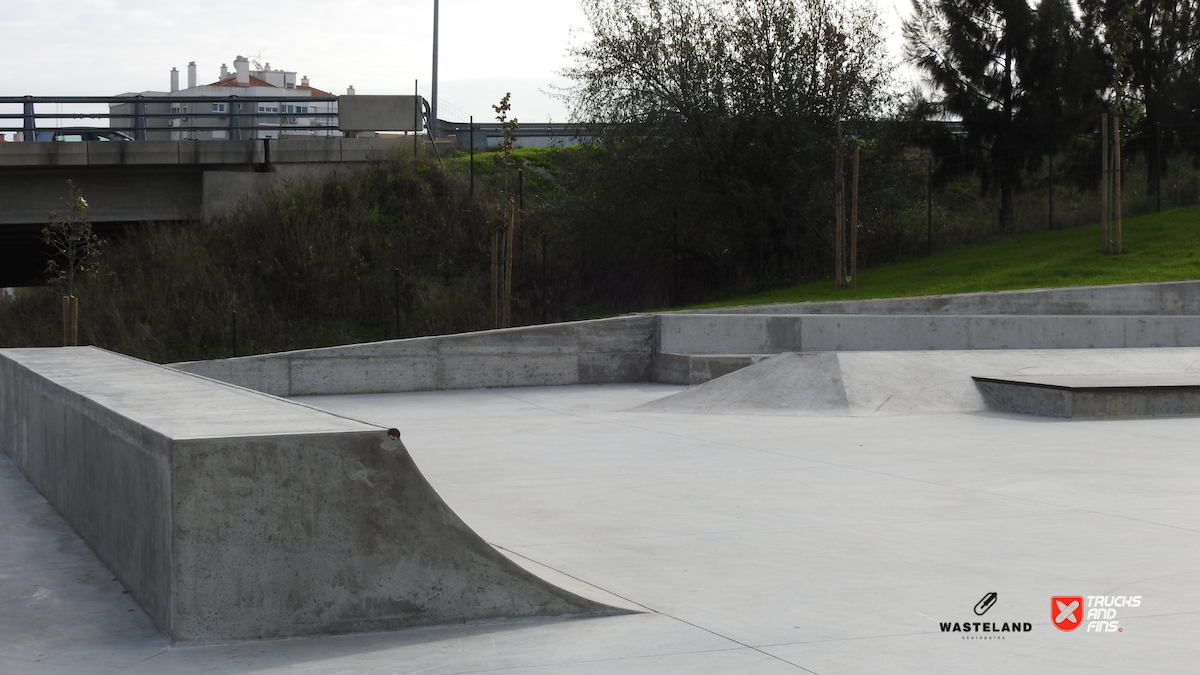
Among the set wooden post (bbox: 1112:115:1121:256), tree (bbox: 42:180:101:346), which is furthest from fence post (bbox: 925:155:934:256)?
tree (bbox: 42:180:101:346)

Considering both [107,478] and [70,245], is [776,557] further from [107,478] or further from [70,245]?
[70,245]

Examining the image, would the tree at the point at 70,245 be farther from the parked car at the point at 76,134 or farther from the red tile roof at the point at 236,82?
the red tile roof at the point at 236,82

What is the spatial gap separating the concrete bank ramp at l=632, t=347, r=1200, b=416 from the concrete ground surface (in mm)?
1924

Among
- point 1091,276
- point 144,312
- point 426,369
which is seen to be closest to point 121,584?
Result: point 426,369

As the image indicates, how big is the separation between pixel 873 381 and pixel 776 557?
7.65 metres

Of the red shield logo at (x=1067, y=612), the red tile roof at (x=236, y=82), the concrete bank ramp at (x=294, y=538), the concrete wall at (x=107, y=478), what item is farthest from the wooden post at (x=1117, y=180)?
the red tile roof at (x=236, y=82)

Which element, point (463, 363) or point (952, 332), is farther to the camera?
point (463, 363)

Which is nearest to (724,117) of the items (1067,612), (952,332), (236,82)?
(952,332)

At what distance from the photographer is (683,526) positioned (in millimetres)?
6328

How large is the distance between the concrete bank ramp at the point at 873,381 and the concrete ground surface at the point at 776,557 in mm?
1924

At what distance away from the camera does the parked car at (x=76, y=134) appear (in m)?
27.7

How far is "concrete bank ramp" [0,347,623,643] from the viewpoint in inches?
160

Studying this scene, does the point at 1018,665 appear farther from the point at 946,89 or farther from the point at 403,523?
the point at 946,89

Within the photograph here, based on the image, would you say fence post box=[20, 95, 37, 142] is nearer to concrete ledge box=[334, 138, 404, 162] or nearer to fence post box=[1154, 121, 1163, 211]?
concrete ledge box=[334, 138, 404, 162]
